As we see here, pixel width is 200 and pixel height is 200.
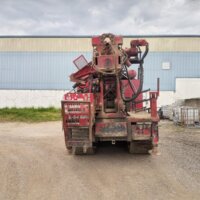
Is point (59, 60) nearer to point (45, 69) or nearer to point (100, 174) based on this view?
point (45, 69)

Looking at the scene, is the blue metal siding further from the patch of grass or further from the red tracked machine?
the red tracked machine

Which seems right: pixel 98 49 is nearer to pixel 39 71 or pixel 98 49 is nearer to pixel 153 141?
pixel 153 141

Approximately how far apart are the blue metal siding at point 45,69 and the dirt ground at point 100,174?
1979 centimetres

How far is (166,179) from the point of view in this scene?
20.6ft

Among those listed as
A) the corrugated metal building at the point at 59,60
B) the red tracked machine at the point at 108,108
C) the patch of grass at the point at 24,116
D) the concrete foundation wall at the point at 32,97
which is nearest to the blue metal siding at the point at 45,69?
the corrugated metal building at the point at 59,60

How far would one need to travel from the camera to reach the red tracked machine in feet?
23.1

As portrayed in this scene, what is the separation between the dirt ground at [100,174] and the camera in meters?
5.40

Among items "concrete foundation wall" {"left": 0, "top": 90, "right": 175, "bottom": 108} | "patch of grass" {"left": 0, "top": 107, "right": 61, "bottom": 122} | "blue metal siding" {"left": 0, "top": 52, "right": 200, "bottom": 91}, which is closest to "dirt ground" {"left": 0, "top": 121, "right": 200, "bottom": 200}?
"patch of grass" {"left": 0, "top": 107, "right": 61, "bottom": 122}

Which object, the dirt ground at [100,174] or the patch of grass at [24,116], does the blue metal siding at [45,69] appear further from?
the dirt ground at [100,174]

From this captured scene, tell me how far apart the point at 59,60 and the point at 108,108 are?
22500mm

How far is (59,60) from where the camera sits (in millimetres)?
30109

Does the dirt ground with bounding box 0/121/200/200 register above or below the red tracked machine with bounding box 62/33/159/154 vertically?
below

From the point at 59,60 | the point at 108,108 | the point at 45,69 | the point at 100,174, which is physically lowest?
the point at 100,174

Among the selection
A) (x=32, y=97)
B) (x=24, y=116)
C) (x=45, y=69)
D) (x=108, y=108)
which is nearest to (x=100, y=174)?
(x=108, y=108)
